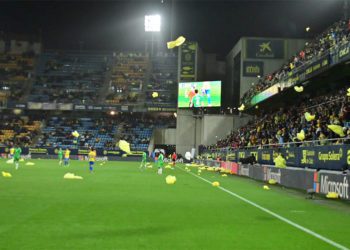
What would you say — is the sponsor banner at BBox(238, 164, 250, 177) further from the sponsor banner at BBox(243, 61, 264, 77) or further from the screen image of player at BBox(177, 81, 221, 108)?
the sponsor banner at BBox(243, 61, 264, 77)

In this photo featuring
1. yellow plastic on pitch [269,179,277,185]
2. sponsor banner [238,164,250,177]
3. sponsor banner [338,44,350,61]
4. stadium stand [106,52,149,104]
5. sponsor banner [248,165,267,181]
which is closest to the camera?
yellow plastic on pitch [269,179,277,185]

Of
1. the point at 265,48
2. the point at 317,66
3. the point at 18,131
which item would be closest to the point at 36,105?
the point at 18,131

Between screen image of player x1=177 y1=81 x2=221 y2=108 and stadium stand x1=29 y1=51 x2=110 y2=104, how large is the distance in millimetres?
18923

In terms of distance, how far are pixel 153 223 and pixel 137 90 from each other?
71.6m

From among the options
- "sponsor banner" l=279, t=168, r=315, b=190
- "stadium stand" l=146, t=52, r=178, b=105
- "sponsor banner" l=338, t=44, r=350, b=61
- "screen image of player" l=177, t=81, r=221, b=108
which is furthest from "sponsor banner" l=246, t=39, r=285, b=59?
"sponsor banner" l=279, t=168, r=315, b=190

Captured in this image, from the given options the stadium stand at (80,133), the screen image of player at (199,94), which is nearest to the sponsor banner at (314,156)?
the screen image of player at (199,94)

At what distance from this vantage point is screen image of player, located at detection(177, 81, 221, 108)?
2525 inches

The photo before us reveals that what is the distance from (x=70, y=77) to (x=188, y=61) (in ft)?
80.8

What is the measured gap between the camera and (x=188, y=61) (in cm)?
7181

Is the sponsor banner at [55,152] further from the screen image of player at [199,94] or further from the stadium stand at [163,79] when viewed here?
the screen image of player at [199,94]

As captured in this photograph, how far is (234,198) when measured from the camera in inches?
604

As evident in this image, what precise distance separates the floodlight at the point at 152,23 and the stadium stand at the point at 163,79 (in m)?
7.72

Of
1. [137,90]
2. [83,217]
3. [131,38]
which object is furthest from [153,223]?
[131,38]

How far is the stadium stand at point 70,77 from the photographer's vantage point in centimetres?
7919
